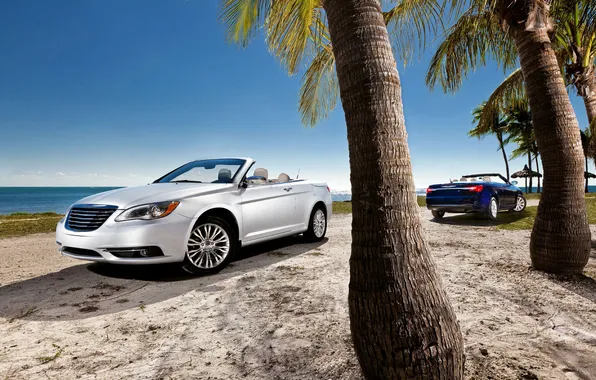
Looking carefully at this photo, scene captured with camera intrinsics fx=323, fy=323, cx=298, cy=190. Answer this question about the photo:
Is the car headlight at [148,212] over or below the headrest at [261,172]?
below

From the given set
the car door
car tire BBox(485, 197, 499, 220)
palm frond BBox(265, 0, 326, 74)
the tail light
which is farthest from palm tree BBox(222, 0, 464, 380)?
car tire BBox(485, 197, 499, 220)

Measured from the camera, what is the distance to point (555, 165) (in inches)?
160

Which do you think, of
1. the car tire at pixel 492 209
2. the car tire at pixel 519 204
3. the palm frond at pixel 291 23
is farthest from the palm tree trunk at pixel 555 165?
the car tire at pixel 519 204

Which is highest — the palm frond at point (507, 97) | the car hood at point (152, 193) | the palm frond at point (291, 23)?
the palm frond at point (507, 97)

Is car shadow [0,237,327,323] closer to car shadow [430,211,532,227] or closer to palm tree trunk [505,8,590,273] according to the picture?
palm tree trunk [505,8,590,273]

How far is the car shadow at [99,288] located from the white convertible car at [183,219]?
0.35 m

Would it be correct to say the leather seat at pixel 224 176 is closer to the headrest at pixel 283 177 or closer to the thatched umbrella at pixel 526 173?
the headrest at pixel 283 177

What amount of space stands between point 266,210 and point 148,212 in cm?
201

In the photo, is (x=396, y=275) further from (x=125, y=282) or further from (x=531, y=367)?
(x=125, y=282)

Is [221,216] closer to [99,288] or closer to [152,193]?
[152,193]

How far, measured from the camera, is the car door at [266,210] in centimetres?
529

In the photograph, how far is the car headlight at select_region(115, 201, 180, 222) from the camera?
413cm

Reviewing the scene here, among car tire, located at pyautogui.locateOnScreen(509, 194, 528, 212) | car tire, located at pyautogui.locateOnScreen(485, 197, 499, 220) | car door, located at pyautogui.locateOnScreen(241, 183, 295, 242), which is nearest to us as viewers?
car door, located at pyautogui.locateOnScreen(241, 183, 295, 242)

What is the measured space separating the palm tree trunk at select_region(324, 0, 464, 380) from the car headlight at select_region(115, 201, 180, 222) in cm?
307
